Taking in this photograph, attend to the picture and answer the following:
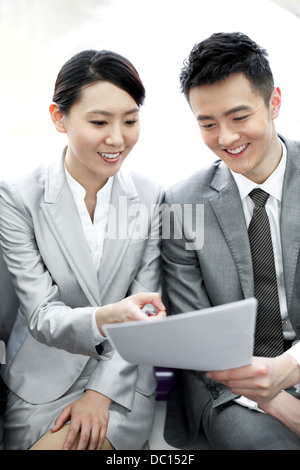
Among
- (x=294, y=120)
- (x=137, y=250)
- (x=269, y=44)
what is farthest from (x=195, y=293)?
(x=269, y=44)

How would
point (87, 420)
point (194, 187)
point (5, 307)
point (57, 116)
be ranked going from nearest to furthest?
point (87, 420), point (57, 116), point (194, 187), point (5, 307)

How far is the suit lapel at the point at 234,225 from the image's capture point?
1419mm

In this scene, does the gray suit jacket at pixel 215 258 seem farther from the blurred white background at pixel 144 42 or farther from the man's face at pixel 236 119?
the blurred white background at pixel 144 42

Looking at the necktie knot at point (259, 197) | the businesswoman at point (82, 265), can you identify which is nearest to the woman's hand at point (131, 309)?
the businesswoman at point (82, 265)

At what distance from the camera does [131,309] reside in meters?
1.18

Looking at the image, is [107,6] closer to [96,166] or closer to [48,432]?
[96,166]

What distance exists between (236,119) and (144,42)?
27.2 inches

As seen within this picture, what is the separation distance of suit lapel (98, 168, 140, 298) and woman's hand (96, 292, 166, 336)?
18 cm

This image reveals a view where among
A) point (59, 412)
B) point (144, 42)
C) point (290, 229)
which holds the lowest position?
point (59, 412)

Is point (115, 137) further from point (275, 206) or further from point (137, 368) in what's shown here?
point (137, 368)

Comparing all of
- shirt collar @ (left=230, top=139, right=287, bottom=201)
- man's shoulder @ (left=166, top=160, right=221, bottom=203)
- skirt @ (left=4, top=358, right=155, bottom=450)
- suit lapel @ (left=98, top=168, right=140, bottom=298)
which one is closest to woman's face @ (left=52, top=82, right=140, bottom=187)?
suit lapel @ (left=98, top=168, right=140, bottom=298)

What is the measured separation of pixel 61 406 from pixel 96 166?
26.9 inches

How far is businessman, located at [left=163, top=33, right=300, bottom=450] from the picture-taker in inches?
51.8

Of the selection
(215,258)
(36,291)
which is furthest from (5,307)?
(215,258)
